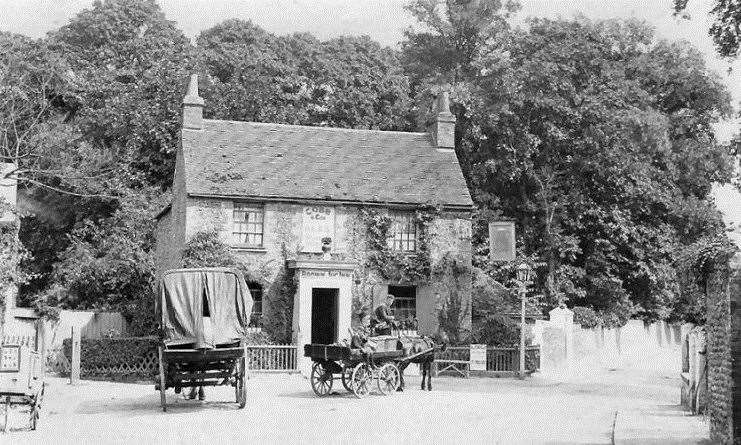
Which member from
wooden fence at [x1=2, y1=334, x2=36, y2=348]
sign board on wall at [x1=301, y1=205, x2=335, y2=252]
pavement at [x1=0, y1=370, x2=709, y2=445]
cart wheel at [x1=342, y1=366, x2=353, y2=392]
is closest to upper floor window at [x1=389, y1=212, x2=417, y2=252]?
sign board on wall at [x1=301, y1=205, x2=335, y2=252]

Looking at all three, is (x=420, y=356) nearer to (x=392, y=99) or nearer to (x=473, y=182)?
(x=473, y=182)

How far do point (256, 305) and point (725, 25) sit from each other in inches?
805

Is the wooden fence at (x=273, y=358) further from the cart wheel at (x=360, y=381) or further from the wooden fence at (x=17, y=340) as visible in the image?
the cart wheel at (x=360, y=381)

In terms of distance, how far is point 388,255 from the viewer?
35.5m

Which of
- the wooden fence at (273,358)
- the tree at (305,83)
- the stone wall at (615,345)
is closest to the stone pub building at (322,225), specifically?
the wooden fence at (273,358)

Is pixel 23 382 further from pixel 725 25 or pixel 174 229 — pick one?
pixel 174 229

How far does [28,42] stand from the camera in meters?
48.7

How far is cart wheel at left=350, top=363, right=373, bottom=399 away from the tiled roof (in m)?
14.0

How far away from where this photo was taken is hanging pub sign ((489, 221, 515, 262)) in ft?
114

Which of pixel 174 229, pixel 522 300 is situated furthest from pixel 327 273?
pixel 522 300

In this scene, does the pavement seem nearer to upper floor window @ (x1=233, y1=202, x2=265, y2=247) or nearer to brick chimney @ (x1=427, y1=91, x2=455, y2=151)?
upper floor window @ (x1=233, y1=202, x2=265, y2=247)

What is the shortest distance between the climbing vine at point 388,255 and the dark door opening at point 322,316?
1.81m

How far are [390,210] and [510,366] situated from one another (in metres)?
7.18

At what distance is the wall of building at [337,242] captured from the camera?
34.4 metres
